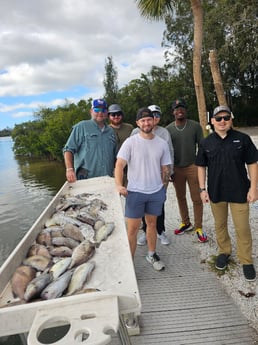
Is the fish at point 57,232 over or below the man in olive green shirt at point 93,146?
below

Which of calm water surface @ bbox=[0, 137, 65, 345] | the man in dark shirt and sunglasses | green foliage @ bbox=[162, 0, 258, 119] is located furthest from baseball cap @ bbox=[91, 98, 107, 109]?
green foliage @ bbox=[162, 0, 258, 119]

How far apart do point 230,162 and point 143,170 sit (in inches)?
31.2

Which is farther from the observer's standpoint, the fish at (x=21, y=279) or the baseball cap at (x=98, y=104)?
the baseball cap at (x=98, y=104)

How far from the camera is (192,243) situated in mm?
3314

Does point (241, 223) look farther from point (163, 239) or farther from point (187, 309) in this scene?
point (163, 239)

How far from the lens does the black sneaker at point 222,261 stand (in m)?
2.66

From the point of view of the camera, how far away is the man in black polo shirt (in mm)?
2348

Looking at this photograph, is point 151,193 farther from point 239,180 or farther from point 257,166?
point 257,166

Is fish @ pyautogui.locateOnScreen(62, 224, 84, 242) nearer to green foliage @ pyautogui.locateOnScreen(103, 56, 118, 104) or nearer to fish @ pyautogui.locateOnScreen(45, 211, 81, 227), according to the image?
fish @ pyautogui.locateOnScreen(45, 211, 81, 227)

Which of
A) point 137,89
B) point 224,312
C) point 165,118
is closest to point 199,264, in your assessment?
point 224,312

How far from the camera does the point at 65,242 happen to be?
1.77 m

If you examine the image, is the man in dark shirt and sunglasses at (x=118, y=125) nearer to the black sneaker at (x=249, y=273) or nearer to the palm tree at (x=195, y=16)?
the black sneaker at (x=249, y=273)

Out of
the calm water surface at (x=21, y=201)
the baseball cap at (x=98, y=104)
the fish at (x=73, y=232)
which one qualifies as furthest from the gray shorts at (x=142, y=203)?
the calm water surface at (x=21, y=201)

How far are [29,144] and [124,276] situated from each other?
46701 mm
